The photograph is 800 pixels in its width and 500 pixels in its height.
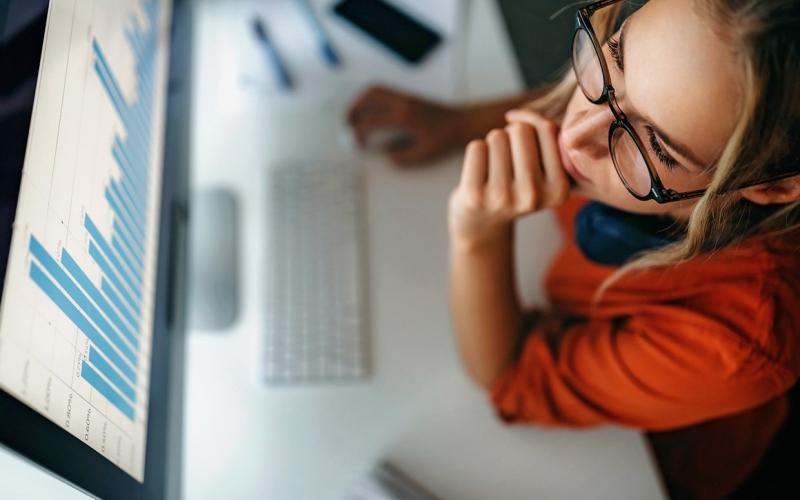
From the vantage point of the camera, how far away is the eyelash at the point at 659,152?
430 mm

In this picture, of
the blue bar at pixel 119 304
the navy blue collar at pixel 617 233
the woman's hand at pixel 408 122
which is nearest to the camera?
the blue bar at pixel 119 304

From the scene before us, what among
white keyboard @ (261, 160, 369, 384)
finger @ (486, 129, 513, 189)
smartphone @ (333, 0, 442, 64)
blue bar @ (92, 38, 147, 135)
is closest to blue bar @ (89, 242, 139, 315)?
blue bar @ (92, 38, 147, 135)

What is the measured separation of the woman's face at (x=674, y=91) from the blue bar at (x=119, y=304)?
403mm

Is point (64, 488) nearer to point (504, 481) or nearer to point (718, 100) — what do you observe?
point (504, 481)

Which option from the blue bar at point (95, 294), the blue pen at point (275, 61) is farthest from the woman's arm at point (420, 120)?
the blue bar at point (95, 294)

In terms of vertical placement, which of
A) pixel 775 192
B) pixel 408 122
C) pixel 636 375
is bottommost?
pixel 636 375

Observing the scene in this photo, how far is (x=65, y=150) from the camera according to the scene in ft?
1.33

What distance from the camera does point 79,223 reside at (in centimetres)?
42

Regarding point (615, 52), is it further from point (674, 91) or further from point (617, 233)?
point (617, 233)

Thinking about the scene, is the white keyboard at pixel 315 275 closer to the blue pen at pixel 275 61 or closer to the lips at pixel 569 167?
the blue pen at pixel 275 61

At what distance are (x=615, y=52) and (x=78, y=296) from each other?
0.43 m

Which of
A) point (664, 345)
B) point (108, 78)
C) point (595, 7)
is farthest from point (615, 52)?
point (108, 78)

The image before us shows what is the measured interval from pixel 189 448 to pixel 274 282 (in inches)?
8.8

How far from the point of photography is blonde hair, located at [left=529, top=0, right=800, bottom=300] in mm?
355
